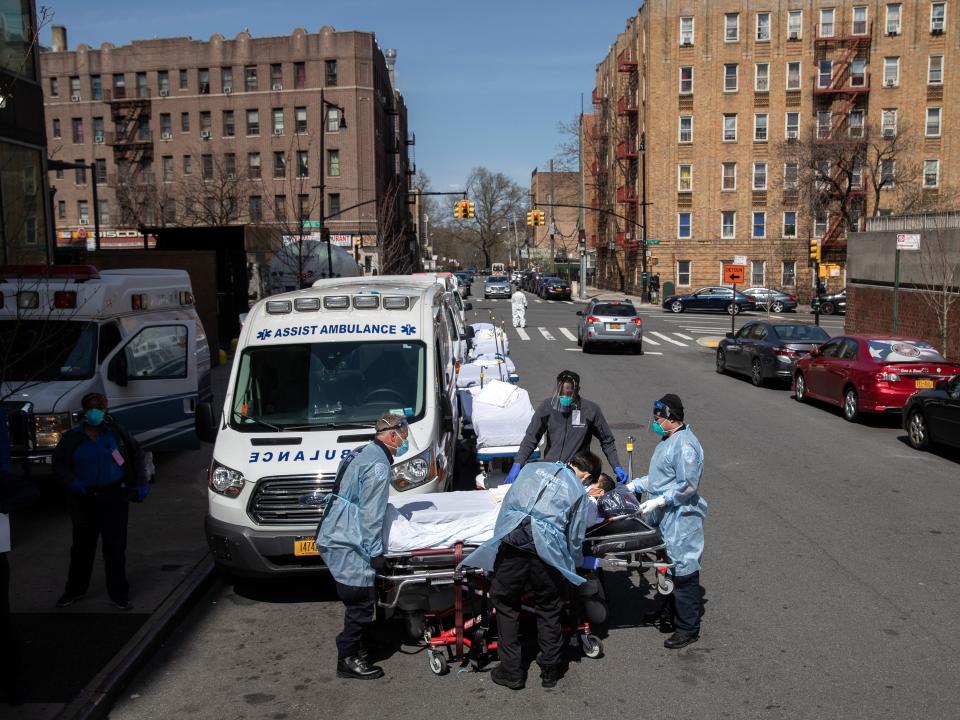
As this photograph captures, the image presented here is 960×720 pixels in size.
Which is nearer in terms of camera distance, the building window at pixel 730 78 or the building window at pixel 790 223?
the building window at pixel 730 78

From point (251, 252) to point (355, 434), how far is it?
40.2 m

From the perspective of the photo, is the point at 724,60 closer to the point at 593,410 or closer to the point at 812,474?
the point at 812,474

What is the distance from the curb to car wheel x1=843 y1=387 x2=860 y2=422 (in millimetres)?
12488

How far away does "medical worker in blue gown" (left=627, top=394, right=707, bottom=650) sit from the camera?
6.52 metres

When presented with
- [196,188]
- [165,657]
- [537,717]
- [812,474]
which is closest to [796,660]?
[537,717]

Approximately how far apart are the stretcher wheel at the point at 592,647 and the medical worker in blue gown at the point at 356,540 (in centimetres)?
146

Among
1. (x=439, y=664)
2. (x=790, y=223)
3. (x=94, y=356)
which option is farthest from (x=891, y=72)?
(x=439, y=664)

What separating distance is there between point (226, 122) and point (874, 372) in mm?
60574

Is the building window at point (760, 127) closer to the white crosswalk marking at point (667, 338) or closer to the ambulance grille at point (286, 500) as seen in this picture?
the white crosswalk marking at point (667, 338)

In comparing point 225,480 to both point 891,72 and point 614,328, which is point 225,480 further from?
point 891,72

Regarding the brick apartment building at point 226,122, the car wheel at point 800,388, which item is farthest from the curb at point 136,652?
the brick apartment building at point 226,122

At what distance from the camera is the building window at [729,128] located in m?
62.1

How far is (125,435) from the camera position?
7.43 m

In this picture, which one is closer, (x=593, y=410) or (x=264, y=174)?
(x=593, y=410)
